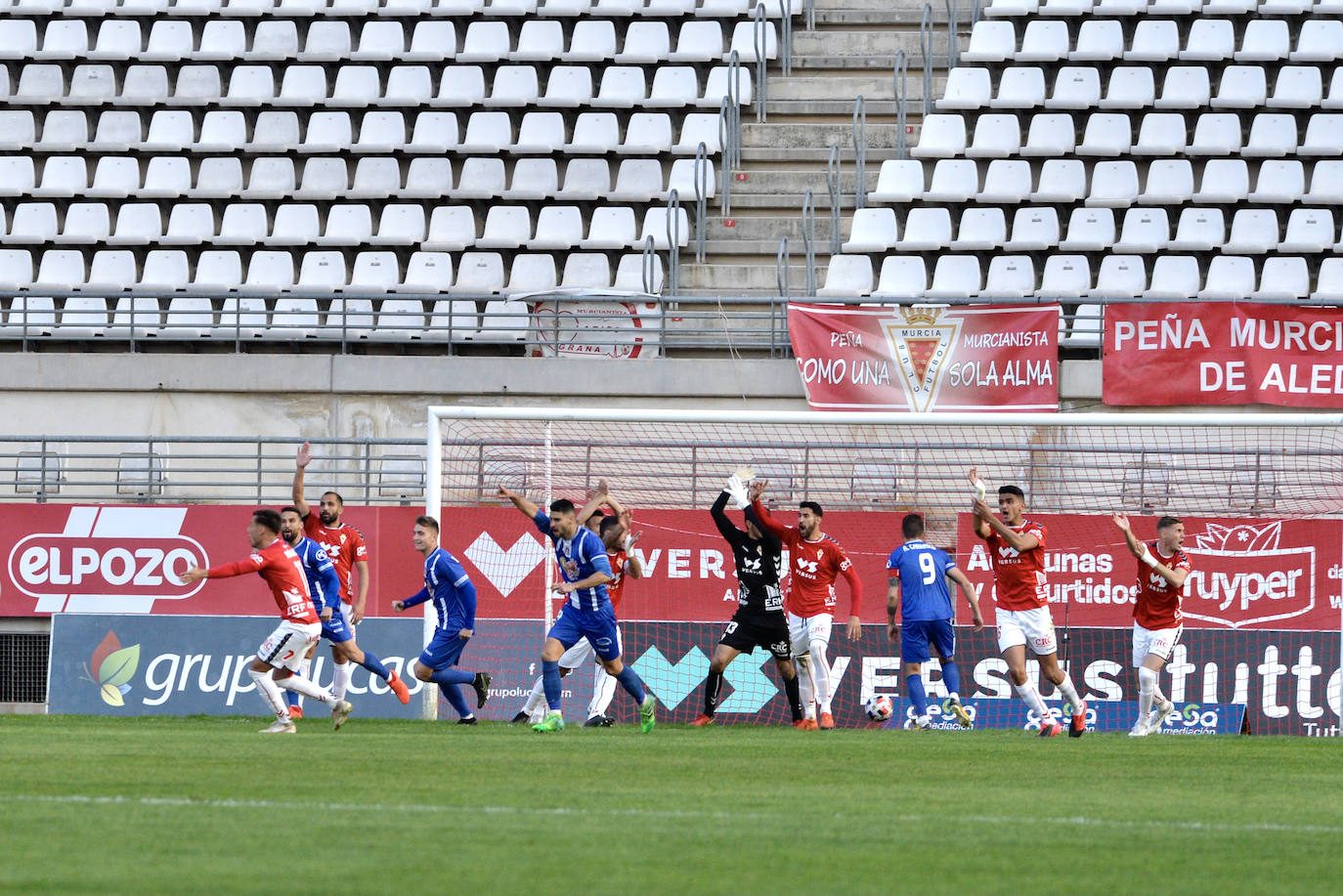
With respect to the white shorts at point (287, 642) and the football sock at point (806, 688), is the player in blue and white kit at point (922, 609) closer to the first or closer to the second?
the football sock at point (806, 688)

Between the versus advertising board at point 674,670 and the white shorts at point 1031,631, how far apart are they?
2122 mm

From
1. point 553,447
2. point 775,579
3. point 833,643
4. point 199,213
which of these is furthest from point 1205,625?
point 199,213

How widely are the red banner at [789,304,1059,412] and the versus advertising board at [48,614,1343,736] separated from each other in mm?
3078

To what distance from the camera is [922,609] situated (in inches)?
618

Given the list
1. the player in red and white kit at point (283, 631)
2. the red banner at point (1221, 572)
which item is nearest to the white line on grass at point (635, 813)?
the player in red and white kit at point (283, 631)

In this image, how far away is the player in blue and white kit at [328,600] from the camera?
14820 mm

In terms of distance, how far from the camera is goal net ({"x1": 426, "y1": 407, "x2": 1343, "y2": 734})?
16.8 meters

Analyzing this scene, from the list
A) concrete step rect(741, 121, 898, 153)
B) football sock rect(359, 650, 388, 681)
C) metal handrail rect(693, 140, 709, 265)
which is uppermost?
concrete step rect(741, 121, 898, 153)

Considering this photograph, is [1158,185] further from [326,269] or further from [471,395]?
[326,269]

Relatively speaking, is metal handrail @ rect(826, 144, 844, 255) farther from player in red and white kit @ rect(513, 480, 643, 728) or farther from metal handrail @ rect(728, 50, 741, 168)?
player in red and white kit @ rect(513, 480, 643, 728)

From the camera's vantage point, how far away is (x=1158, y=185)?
76.3 ft

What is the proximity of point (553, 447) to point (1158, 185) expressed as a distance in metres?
→ 9.69

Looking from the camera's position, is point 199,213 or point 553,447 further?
point 199,213

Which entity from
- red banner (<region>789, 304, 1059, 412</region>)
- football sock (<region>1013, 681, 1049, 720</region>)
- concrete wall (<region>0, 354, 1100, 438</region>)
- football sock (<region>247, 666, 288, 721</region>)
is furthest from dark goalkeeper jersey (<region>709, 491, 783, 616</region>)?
concrete wall (<region>0, 354, 1100, 438</region>)
